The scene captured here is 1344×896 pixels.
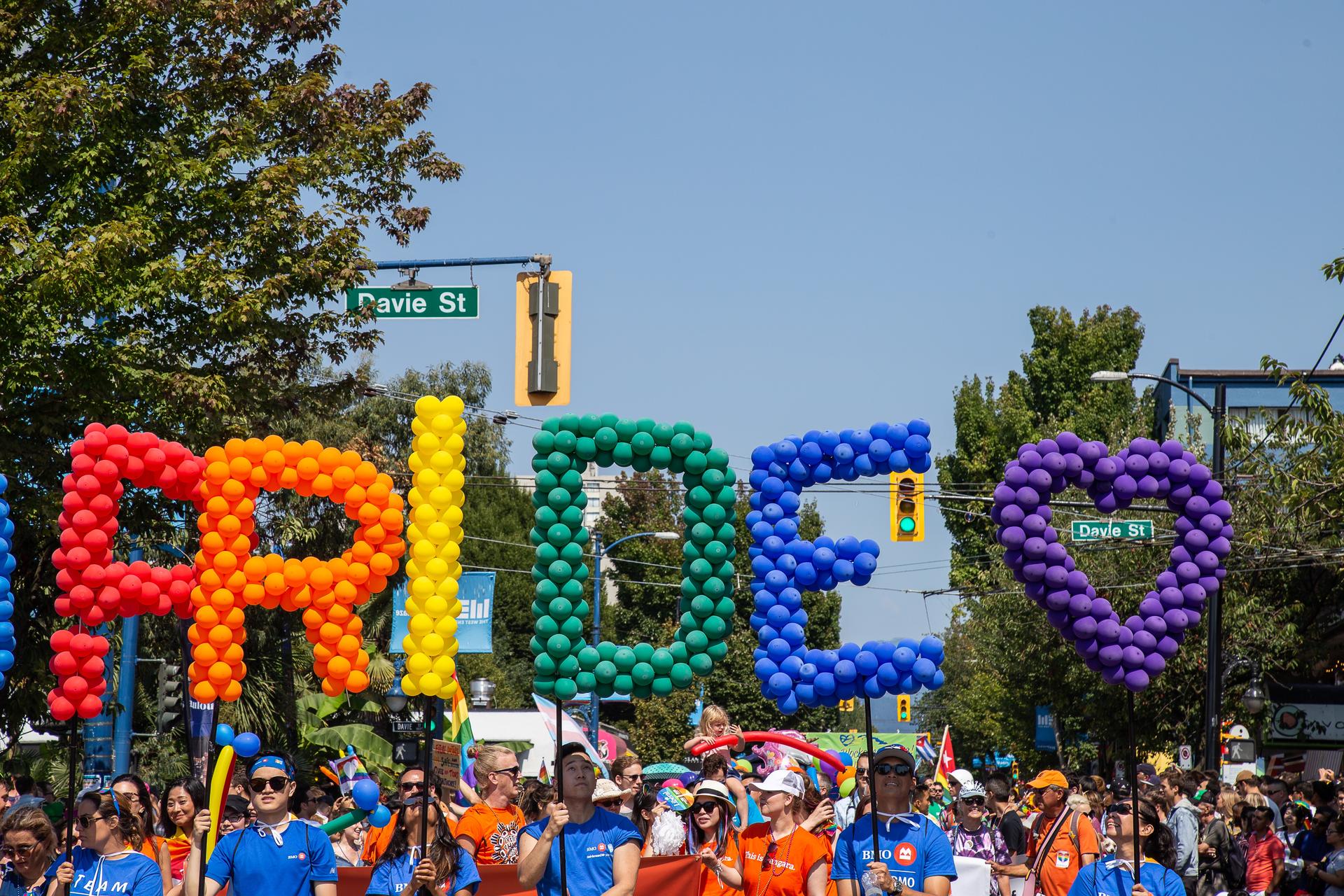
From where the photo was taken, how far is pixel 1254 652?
27.7 metres

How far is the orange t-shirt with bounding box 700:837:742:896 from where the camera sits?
8742 mm

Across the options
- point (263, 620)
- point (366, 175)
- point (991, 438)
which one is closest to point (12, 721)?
point (366, 175)

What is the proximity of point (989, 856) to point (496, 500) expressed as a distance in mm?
48275

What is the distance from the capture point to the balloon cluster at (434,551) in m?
9.12

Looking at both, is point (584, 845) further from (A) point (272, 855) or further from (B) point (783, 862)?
(A) point (272, 855)

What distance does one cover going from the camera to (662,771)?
Answer: 15008 mm

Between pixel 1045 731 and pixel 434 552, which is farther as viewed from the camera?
pixel 1045 731

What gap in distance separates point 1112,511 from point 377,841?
5002 millimetres

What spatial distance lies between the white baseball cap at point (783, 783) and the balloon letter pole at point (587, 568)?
3.96ft

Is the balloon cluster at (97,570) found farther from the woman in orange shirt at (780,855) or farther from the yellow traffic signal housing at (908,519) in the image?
the yellow traffic signal housing at (908,519)

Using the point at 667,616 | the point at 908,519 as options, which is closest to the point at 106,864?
the point at 908,519

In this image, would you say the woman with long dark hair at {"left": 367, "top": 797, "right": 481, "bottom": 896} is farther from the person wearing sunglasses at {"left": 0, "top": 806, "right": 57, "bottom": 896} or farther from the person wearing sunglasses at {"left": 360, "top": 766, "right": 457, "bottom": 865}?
the person wearing sunglasses at {"left": 0, "top": 806, "right": 57, "bottom": 896}

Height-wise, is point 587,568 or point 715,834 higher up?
point 587,568

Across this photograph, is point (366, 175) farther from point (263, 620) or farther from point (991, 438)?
point (991, 438)
